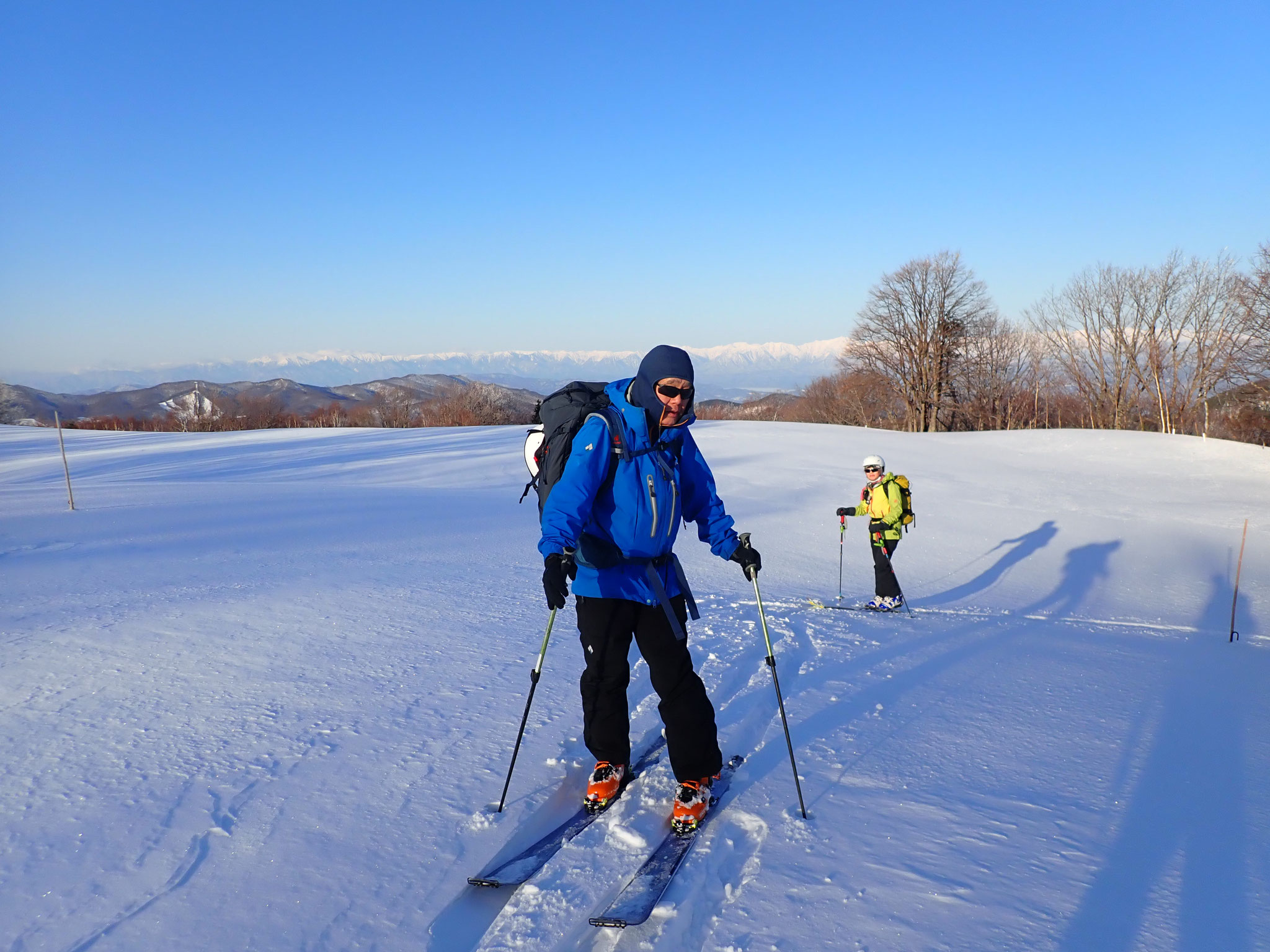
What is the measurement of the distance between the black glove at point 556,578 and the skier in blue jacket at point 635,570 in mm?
14

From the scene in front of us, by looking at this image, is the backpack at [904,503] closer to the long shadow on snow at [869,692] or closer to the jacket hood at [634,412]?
the long shadow on snow at [869,692]

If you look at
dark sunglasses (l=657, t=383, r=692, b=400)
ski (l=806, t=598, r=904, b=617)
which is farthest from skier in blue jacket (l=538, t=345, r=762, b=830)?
ski (l=806, t=598, r=904, b=617)

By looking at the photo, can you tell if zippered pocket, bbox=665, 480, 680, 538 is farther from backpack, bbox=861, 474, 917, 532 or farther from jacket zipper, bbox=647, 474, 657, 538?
backpack, bbox=861, 474, 917, 532

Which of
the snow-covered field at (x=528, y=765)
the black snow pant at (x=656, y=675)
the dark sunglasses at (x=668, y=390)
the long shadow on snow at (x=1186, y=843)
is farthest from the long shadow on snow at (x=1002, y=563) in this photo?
the dark sunglasses at (x=668, y=390)

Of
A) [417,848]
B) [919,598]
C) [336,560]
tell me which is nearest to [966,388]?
[919,598]

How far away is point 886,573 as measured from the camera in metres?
7.93

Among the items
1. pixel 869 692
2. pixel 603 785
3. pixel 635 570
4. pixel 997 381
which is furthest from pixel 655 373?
pixel 997 381

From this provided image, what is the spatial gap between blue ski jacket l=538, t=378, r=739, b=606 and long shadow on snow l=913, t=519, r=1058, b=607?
6499 mm

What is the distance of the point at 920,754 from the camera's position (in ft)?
11.7

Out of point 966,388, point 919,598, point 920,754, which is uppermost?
point 966,388

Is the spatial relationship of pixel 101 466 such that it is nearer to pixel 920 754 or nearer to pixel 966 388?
pixel 920 754

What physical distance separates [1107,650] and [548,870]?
226 inches

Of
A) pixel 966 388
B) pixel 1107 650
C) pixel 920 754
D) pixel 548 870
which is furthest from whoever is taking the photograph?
pixel 966 388

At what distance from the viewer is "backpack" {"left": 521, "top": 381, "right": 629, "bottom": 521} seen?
9.71 ft
